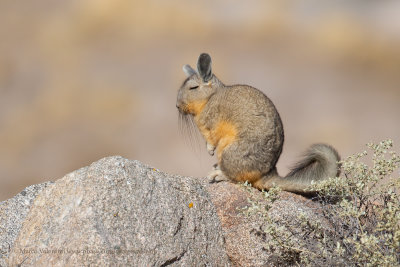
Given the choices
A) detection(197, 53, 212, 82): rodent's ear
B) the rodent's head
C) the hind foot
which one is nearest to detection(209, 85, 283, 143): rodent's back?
the rodent's head

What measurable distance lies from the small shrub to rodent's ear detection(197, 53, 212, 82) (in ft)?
7.67

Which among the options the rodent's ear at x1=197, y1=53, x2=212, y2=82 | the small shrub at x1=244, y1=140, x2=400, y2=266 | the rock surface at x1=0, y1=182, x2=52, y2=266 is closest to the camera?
the small shrub at x1=244, y1=140, x2=400, y2=266

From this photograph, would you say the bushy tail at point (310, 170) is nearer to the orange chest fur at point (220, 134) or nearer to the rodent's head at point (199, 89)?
the orange chest fur at point (220, 134)

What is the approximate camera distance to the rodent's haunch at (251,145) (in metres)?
6.54

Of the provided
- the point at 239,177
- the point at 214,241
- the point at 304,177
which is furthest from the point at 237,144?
the point at 214,241

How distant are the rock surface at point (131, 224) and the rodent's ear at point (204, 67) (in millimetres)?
1894

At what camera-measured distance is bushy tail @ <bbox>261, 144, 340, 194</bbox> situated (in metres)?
6.47

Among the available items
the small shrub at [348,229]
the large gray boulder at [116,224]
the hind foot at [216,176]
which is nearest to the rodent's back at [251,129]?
the hind foot at [216,176]

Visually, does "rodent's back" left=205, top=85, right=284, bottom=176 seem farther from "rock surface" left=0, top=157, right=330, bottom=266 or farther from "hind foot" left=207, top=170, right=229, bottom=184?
"rock surface" left=0, top=157, right=330, bottom=266

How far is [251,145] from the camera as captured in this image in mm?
6547

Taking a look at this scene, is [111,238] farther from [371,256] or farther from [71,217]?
[371,256]

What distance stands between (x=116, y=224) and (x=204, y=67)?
308 cm

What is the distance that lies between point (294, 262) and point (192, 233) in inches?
40.1

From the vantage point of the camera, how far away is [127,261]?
15.4 feet
